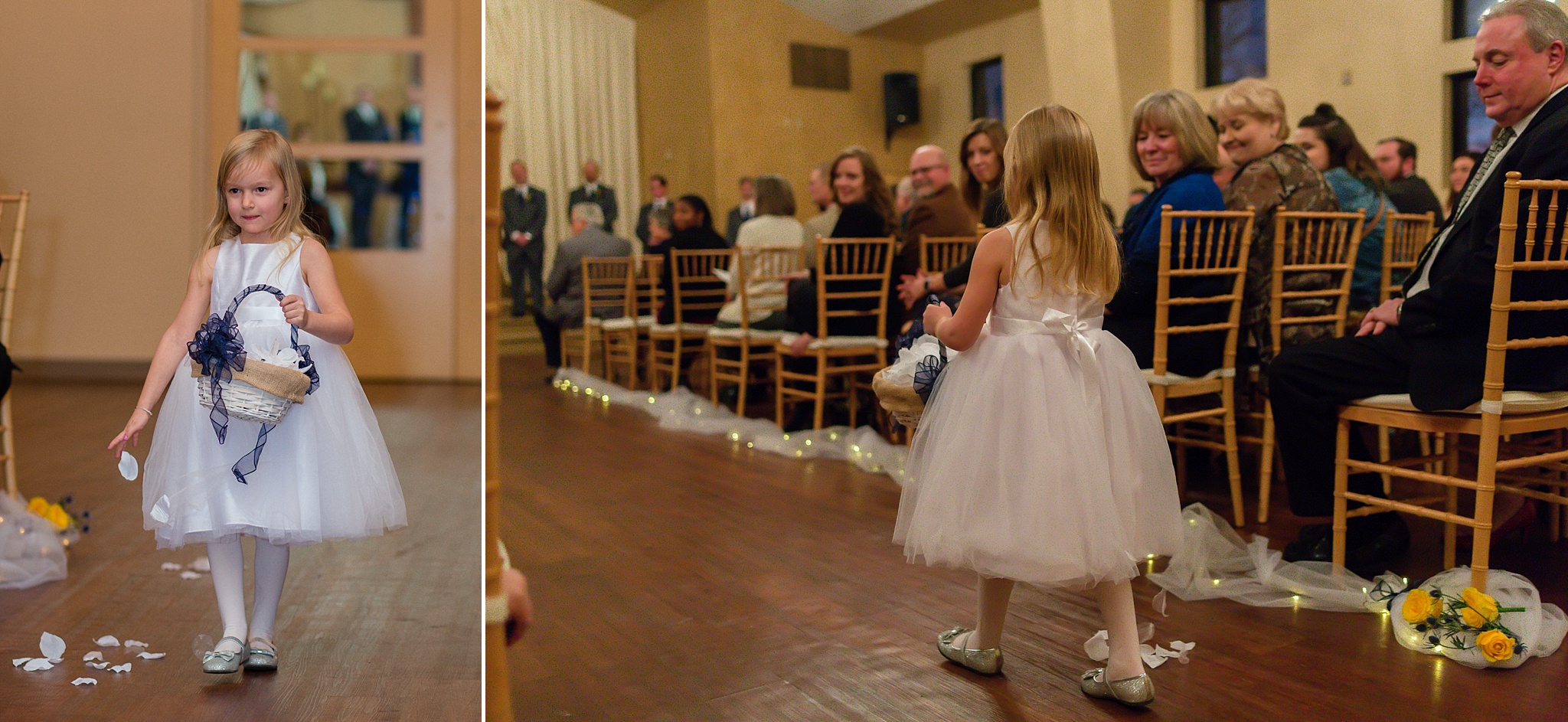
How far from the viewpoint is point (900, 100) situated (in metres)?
4.25

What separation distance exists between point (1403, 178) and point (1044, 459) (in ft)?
11.9

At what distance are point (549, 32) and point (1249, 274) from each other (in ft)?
6.63

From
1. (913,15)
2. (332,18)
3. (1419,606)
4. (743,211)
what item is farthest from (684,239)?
(332,18)

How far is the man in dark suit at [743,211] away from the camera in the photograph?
4148 millimetres

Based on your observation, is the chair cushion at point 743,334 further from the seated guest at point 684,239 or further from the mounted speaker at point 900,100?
the mounted speaker at point 900,100

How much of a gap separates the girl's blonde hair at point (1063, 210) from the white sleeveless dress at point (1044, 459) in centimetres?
3

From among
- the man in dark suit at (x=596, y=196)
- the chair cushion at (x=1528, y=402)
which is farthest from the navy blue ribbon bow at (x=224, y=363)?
the chair cushion at (x=1528, y=402)

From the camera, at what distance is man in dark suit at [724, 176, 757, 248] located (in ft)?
13.6

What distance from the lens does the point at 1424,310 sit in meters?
2.31

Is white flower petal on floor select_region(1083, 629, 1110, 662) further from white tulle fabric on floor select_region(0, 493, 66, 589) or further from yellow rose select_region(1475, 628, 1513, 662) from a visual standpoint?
white tulle fabric on floor select_region(0, 493, 66, 589)

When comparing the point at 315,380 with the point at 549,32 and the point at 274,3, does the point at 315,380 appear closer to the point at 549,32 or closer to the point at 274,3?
the point at 549,32

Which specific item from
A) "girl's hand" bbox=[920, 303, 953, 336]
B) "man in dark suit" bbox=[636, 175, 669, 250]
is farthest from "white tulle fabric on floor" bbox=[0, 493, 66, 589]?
"girl's hand" bbox=[920, 303, 953, 336]

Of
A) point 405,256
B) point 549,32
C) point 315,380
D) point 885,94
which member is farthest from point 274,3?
point 315,380

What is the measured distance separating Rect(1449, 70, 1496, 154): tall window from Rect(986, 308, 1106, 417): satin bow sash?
3414mm
